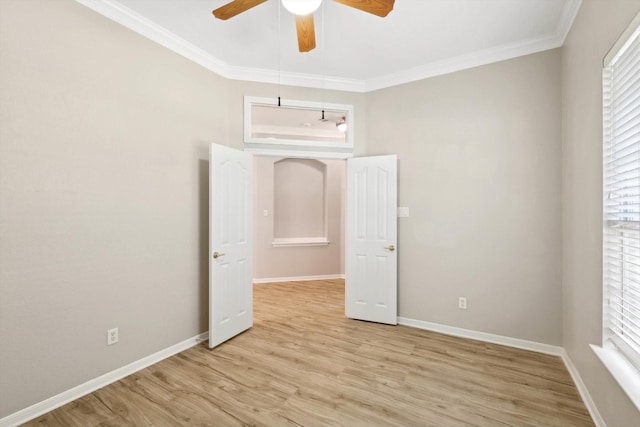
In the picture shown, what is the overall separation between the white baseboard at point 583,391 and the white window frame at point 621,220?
1.39 feet

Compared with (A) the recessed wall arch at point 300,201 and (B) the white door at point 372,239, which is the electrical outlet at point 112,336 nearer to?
(B) the white door at point 372,239

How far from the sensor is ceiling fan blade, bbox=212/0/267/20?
73.4 inches

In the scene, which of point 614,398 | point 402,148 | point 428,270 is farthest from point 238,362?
point 402,148

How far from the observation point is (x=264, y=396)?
7.23ft

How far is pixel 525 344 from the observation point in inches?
115

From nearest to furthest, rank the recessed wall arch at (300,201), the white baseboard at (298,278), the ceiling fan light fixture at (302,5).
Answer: the ceiling fan light fixture at (302,5) < the white baseboard at (298,278) < the recessed wall arch at (300,201)

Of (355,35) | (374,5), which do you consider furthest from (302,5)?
(355,35)

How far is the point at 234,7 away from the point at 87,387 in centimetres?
281

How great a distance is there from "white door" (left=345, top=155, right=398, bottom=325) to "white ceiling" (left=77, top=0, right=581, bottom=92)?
1.08m

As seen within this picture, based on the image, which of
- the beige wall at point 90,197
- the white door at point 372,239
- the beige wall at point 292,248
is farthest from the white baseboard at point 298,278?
the beige wall at point 90,197

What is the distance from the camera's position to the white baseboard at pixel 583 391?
186 cm

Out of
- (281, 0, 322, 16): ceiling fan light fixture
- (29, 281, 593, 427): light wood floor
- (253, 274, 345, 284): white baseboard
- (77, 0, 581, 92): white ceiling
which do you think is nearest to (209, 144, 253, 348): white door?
(29, 281, 593, 427): light wood floor

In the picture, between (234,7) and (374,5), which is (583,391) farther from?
(234,7)

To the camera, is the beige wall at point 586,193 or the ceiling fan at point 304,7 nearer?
the beige wall at point 586,193
